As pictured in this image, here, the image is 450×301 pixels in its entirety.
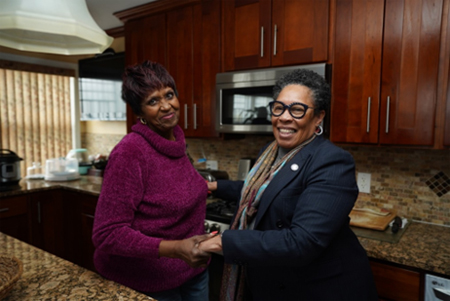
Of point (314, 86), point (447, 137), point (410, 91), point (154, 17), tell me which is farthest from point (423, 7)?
point (154, 17)

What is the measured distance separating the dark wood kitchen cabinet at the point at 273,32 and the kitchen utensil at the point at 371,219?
946mm

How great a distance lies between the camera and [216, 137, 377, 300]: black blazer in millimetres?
960

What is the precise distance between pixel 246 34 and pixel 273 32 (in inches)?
7.8

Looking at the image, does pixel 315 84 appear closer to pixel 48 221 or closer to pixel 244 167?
pixel 244 167

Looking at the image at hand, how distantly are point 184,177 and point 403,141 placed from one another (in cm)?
114

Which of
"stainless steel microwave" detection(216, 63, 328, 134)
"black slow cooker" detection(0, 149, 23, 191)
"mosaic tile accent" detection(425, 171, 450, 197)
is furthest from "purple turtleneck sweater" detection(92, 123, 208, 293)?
"black slow cooker" detection(0, 149, 23, 191)

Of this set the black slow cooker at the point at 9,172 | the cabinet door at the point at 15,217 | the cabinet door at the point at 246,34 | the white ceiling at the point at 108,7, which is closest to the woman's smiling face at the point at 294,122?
the cabinet door at the point at 246,34

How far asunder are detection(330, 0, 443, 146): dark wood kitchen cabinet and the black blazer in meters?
0.67

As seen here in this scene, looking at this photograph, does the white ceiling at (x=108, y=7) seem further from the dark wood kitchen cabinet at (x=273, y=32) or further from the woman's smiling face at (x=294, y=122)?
the woman's smiling face at (x=294, y=122)

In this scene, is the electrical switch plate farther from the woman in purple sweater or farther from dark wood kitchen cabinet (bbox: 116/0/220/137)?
the woman in purple sweater

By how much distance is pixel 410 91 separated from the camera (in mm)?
1554

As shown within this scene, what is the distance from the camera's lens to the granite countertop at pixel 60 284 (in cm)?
91

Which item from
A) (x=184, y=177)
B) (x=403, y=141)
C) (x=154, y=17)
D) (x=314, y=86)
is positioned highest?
(x=154, y=17)

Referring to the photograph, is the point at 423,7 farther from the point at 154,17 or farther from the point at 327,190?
the point at 154,17
